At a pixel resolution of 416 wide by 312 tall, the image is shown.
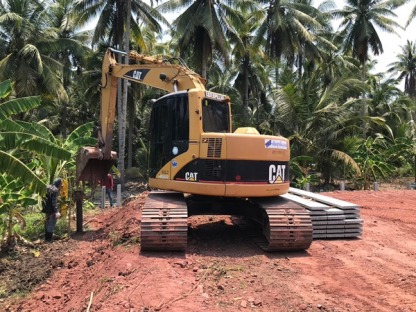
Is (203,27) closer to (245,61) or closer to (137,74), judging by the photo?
(245,61)

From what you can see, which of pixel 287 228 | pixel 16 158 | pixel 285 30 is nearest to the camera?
pixel 287 228

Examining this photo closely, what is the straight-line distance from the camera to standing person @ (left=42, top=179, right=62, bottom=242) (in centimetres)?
982

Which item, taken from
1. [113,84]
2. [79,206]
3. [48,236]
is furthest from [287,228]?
[48,236]

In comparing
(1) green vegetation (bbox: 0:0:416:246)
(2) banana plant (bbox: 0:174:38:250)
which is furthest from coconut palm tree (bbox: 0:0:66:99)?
(2) banana plant (bbox: 0:174:38:250)

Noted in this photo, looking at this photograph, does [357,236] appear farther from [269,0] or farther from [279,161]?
[269,0]

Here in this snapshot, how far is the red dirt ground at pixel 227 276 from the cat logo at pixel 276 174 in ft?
4.30

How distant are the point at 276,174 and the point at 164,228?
228 cm

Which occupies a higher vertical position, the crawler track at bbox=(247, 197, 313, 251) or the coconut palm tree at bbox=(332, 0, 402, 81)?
the coconut palm tree at bbox=(332, 0, 402, 81)

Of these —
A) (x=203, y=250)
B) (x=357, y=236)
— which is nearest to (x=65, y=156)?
(x=203, y=250)

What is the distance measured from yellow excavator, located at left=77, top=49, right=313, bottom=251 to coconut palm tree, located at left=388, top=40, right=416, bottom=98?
50.7m

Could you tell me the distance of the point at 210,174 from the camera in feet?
24.6

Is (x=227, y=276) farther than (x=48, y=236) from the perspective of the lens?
No

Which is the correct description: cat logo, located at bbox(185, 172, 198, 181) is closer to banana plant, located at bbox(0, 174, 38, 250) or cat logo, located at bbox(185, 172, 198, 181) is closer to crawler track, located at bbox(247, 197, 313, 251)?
crawler track, located at bbox(247, 197, 313, 251)

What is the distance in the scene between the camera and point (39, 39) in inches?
997
